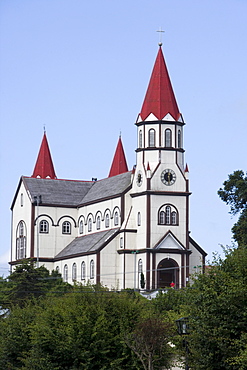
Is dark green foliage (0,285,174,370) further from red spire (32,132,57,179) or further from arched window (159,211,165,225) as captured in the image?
red spire (32,132,57,179)

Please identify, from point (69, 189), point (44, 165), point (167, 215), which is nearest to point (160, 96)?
point (167, 215)

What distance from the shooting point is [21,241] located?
121 meters

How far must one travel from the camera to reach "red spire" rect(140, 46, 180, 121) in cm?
10688

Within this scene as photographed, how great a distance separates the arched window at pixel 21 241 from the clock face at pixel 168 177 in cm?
2082

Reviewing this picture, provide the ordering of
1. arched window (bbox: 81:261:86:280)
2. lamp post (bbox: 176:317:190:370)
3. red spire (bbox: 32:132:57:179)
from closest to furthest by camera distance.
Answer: lamp post (bbox: 176:317:190:370), arched window (bbox: 81:261:86:280), red spire (bbox: 32:132:57:179)

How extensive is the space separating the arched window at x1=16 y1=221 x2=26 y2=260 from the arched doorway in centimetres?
2076

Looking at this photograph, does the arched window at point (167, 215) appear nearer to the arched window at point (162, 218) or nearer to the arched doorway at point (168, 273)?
the arched window at point (162, 218)

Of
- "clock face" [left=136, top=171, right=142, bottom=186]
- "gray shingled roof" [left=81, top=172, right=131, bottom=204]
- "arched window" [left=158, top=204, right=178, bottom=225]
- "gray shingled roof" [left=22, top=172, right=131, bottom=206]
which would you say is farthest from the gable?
"gray shingled roof" [left=22, top=172, right=131, bottom=206]

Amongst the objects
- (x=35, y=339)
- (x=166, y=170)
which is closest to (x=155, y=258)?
(x=166, y=170)

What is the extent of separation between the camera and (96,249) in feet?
355

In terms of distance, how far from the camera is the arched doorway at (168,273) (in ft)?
343

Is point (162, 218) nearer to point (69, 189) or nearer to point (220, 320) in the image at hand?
point (69, 189)

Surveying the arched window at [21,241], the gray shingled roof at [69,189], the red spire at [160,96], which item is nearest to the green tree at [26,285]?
the arched window at [21,241]

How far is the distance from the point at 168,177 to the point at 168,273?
30.6ft
